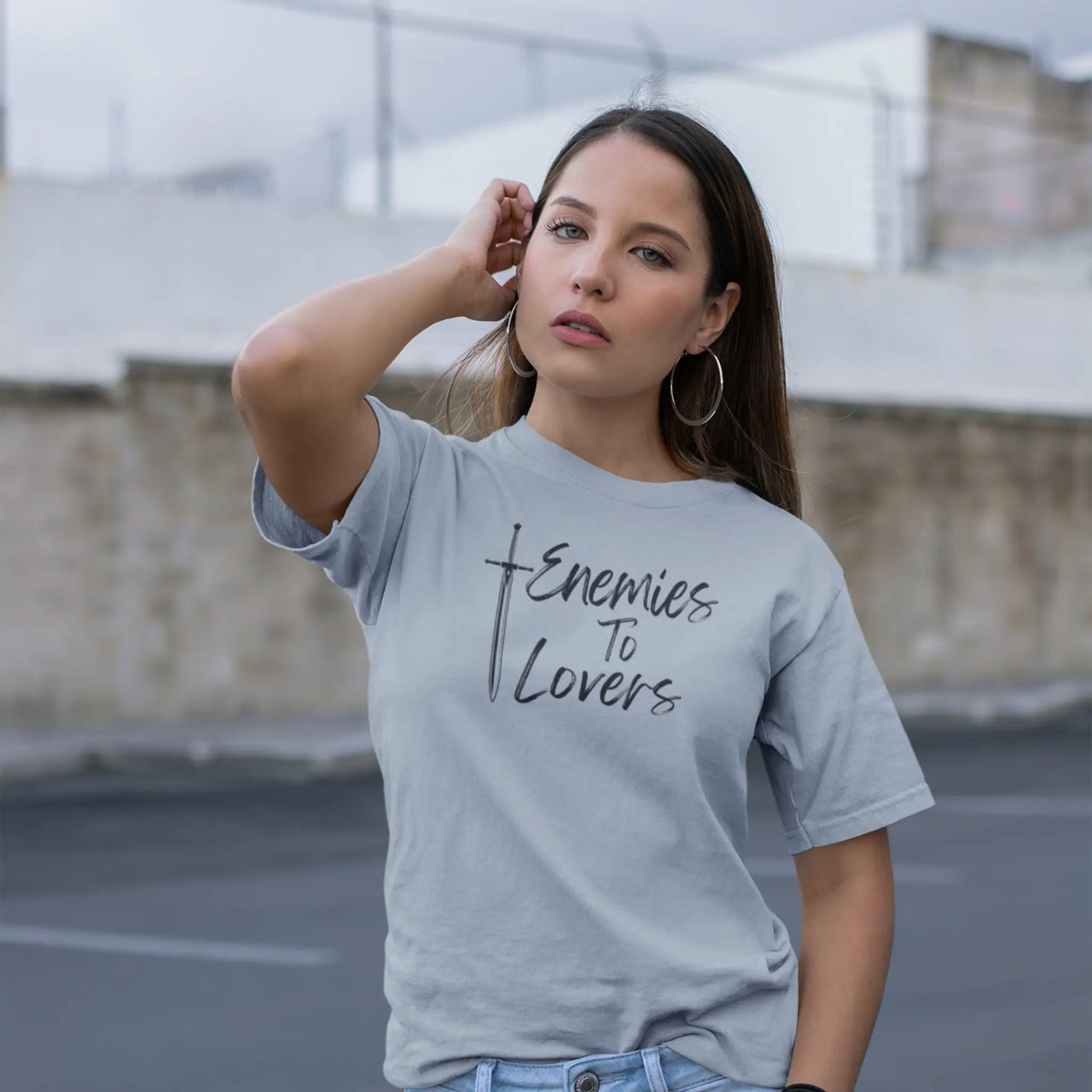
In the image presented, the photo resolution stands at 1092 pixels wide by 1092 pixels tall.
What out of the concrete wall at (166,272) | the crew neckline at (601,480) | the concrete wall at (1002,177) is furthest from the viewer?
the concrete wall at (1002,177)

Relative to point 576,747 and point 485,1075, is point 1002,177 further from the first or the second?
point 485,1075

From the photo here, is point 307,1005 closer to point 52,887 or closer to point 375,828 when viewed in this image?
point 52,887

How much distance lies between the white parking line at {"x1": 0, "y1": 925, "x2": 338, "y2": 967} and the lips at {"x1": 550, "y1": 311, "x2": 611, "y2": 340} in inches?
180

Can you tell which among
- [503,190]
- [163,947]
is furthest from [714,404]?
[163,947]

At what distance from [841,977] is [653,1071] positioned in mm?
282

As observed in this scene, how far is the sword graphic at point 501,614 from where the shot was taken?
5.76 ft

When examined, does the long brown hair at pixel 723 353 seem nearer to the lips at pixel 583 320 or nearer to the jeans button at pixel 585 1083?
the lips at pixel 583 320

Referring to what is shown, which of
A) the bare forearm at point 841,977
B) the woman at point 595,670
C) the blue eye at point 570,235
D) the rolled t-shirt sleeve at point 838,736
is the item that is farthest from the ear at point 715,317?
the bare forearm at point 841,977

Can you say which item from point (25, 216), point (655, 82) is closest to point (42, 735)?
point (25, 216)

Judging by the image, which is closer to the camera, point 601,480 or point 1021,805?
point 601,480

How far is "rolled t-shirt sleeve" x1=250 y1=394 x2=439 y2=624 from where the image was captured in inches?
71.5

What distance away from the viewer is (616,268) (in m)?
1.88

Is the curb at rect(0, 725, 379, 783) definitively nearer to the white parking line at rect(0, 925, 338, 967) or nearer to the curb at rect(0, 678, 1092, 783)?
the curb at rect(0, 678, 1092, 783)

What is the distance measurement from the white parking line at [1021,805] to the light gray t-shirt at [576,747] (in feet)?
26.5
